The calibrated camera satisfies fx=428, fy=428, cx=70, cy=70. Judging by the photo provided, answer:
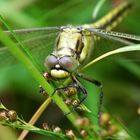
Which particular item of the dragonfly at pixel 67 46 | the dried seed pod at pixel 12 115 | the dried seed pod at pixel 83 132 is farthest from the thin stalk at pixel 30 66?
the dragonfly at pixel 67 46

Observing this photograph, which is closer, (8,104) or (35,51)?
(35,51)

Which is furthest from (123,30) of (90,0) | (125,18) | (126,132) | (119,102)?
(126,132)

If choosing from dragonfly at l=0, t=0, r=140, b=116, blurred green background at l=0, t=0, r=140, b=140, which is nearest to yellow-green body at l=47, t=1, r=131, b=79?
dragonfly at l=0, t=0, r=140, b=116

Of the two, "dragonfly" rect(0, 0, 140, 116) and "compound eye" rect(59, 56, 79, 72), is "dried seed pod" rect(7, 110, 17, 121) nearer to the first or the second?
"dragonfly" rect(0, 0, 140, 116)

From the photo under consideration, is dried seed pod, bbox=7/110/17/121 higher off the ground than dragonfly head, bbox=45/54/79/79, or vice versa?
dragonfly head, bbox=45/54/79/79

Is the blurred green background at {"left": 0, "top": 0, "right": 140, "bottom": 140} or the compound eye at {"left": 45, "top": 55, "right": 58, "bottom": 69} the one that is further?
the blurred green background at {"left": 0, "top": 0, "right": 140, "bottom": 140}

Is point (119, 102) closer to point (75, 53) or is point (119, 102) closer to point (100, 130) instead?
point (75, 53)

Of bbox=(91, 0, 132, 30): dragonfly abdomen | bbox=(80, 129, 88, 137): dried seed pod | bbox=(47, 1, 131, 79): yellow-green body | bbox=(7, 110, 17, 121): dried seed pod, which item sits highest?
bbox=(91, 0, 132, 30): dragonfly abdomen

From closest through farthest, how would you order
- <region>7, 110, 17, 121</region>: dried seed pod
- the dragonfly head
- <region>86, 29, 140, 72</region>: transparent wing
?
1. <region>7, 110, 17, 121</region>: dried seed pod
2. the dragonfly head
3. <region>86, 29, 140, 72</region>: transparent wing
